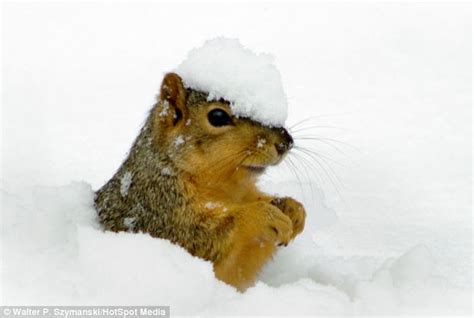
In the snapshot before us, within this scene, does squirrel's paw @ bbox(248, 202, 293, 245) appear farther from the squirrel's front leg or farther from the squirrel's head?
the squirrel's head

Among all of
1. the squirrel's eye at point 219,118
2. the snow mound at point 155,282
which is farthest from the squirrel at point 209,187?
the snow mound at point 155,282

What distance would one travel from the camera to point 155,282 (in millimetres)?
2414

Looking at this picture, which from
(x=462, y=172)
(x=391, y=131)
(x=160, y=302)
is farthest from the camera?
(x=391, y=131)

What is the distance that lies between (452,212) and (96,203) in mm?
1500

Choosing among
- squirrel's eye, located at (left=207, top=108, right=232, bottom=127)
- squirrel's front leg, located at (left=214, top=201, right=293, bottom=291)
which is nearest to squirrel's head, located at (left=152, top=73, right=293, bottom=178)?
squirrel's eye, located at (left=207, top=108, right=232, bottom=127)

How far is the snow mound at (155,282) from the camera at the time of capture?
2371 millimetres

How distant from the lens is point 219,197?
9.30 feet

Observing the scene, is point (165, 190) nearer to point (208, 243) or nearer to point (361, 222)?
point (208, 243)

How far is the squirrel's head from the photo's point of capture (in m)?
2.75

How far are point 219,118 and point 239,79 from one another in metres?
0.14

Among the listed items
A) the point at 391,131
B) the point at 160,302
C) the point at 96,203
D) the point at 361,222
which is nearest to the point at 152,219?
the point at 96,203

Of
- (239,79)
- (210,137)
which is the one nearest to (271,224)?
(210,137)

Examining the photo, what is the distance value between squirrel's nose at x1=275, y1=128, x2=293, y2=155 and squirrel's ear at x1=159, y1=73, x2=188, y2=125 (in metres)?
0.34

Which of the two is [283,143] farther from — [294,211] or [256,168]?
[294,211]
